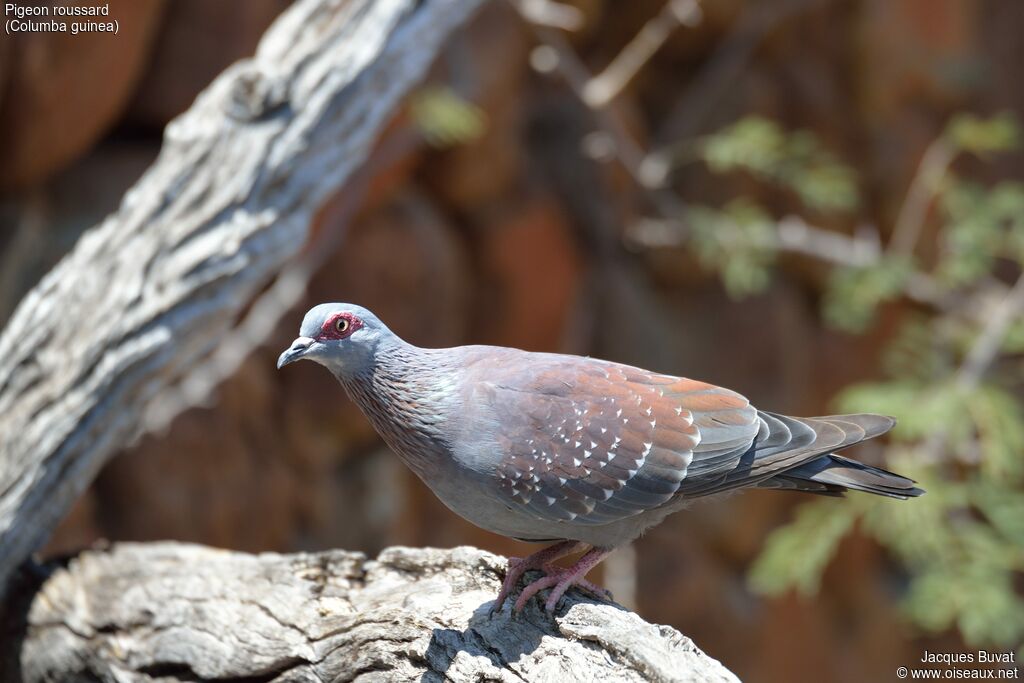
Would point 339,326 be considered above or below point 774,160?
below

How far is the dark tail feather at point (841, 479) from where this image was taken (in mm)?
2340

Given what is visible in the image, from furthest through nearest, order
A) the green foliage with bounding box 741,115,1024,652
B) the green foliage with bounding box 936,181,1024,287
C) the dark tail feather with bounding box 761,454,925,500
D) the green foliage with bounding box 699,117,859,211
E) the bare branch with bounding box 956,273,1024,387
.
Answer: the green foliage with bounding box 699,117,859,211
the green foliage with bounding box 936,181,1024,287
the bare branch with bounding box 956,273,1024,387
the green foliage with bounding box 741,115,1024,652
the dark tail feather with bounding box 761,454,925,500

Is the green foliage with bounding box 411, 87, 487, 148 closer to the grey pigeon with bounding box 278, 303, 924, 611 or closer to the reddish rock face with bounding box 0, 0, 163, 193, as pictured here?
the reddish rock face with bounding box 0, 0, 163, 193

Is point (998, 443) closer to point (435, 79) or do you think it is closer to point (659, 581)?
point (659, 581)

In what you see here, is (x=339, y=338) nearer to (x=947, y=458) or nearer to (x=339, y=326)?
(x=339, y=326)

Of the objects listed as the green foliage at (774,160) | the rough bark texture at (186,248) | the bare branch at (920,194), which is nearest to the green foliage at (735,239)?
the green foliage at (774,160)

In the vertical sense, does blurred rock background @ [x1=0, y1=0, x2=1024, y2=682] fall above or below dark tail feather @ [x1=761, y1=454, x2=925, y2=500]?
above

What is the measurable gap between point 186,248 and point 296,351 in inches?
38.7

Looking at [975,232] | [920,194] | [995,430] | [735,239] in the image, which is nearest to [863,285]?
[975,232]

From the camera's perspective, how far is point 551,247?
6.37 meters

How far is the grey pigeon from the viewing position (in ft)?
7.46

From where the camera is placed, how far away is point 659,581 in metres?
6.65

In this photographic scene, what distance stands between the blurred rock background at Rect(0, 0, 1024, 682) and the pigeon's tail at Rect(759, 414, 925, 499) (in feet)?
11.0

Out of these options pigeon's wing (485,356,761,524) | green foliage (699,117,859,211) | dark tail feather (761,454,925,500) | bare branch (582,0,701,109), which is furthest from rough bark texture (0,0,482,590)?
green foliage (699,117,859,211)
